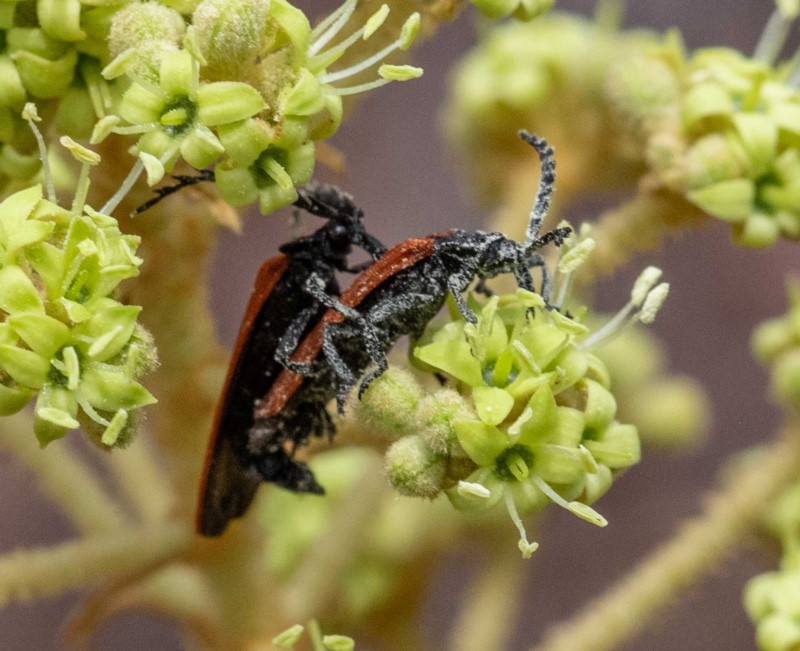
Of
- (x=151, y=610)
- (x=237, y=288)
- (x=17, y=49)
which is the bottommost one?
(x=237, y=288)

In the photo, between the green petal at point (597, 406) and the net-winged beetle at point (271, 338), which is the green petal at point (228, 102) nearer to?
the net-winged beetle at point (271, 338)

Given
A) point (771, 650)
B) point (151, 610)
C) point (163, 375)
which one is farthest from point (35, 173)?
point (771, 650)

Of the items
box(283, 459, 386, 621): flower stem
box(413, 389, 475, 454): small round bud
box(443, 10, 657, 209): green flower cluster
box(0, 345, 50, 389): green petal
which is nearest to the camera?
box(0, 345, 50, 389): green petal

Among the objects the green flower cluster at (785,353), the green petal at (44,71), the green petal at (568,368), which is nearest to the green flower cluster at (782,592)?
the green flower cluster at (785,353)

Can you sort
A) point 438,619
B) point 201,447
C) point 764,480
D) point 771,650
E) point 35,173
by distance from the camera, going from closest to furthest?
point 35,173, point 771,650, point 201,447, point 764,480, point 438,619

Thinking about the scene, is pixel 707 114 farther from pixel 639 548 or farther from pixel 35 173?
pixel 639 548

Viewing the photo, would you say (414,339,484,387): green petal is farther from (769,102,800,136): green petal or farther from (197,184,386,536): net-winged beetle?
(769,102,800,136): green petal

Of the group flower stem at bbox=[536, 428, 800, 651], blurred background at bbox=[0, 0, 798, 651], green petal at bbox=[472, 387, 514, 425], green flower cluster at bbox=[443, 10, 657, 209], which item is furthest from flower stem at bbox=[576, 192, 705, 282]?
blurred background at bbox=[0, 0, 798, 651]
